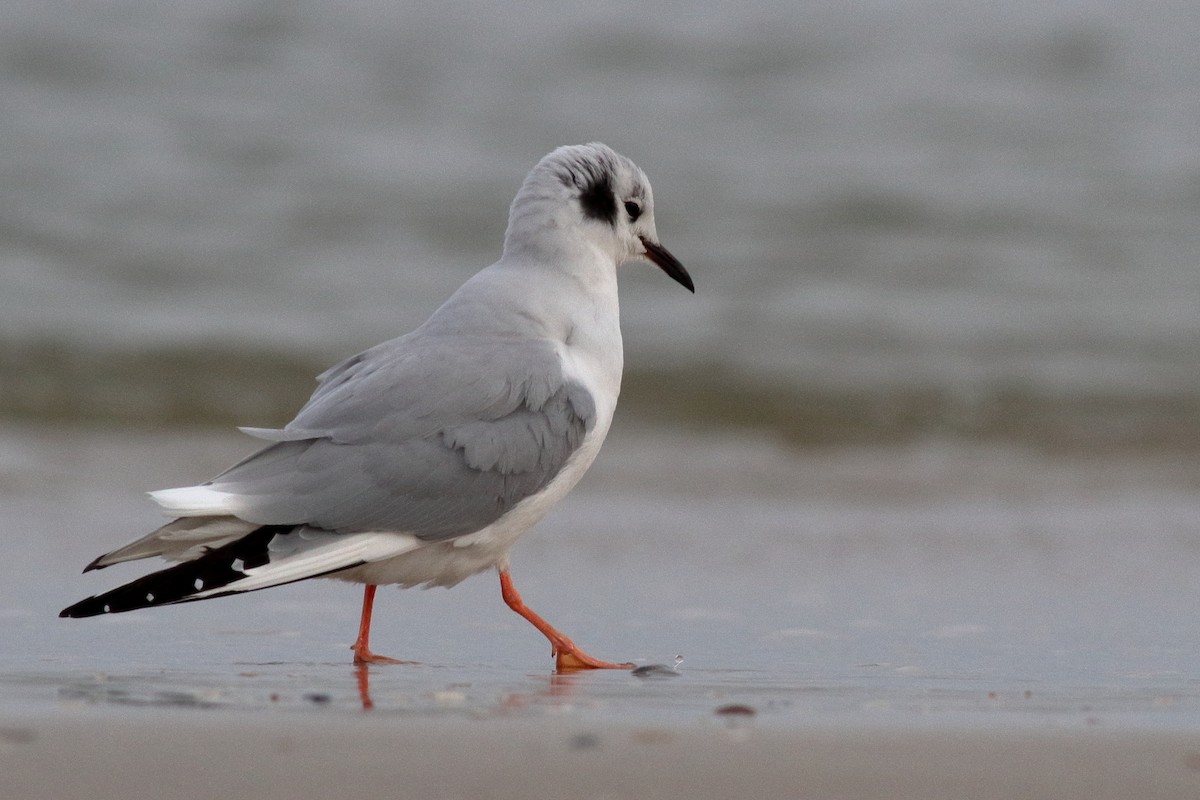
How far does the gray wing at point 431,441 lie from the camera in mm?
3307

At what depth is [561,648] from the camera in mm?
3434

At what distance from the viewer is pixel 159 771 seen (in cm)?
221

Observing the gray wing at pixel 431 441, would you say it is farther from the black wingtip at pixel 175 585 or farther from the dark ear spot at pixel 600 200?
the dark ear spot at pixel 600 200

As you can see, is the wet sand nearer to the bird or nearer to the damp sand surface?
the damp sand surface

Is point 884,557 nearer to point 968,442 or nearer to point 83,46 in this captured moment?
point 968,442

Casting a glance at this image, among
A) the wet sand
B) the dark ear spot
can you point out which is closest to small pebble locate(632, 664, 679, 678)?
the wet sand

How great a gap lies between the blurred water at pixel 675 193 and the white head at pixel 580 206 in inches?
127

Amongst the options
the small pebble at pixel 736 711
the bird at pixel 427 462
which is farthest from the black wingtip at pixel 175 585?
the small pebble at pixel 736 711

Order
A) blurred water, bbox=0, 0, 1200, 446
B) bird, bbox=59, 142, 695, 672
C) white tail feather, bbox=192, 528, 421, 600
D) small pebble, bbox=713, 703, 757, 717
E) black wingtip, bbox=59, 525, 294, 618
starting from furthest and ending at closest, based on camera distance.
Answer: blurred water, bbox=0, 0, 1200, 446 → bird, bbox=59, 142, 695, 672 → white tail feather, bbox=192, 528, 421, 600 → black wingtip, bbox=59, 525, 294, 618 → small pebble, bbox=713, 703, 757, 717

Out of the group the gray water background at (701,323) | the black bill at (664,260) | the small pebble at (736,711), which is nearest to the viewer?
the small pebble at (736,711)

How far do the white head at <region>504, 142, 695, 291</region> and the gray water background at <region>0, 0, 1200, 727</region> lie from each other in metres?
0.89

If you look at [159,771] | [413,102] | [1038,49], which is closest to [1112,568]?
[159,771]

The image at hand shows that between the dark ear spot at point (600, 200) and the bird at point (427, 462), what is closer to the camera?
the bird at point (427, 462)

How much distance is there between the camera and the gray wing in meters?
3.31
